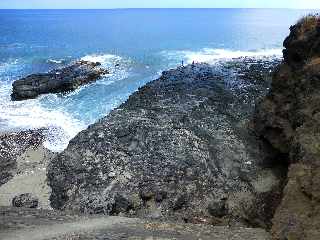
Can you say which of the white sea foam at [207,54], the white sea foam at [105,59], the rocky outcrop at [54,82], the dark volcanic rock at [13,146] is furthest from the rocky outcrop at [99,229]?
the white sea foam at [207,54]

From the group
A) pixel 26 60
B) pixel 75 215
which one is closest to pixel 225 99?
pixel 75 215

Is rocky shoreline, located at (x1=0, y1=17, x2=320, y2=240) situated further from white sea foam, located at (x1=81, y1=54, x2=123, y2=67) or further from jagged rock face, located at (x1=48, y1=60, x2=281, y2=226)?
white sea foam, located at (x1=81, y1=54, x2=123, y2=67)

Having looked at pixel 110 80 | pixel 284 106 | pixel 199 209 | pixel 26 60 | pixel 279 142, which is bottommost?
pixel 199 209

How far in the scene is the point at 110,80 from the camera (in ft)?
193

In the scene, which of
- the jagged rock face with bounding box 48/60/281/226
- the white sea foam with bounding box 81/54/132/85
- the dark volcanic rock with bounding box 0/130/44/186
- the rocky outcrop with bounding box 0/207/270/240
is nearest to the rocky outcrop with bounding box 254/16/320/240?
the rocky outcrop with bounding box 0/207/270/240

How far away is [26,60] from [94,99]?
1397 inches

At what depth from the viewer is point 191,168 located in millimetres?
26703

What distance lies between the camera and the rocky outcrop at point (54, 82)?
5299cm

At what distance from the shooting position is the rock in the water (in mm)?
25422

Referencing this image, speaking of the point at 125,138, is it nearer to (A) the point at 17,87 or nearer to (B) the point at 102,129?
(B) the point at 102,129

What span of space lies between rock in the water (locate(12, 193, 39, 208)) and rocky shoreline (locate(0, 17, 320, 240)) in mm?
230

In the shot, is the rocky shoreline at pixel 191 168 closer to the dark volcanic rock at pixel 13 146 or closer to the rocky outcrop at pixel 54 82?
the dark volcanic rock at pixel 13 146

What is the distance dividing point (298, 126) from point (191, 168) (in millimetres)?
7647

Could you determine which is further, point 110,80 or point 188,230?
point 110,80
